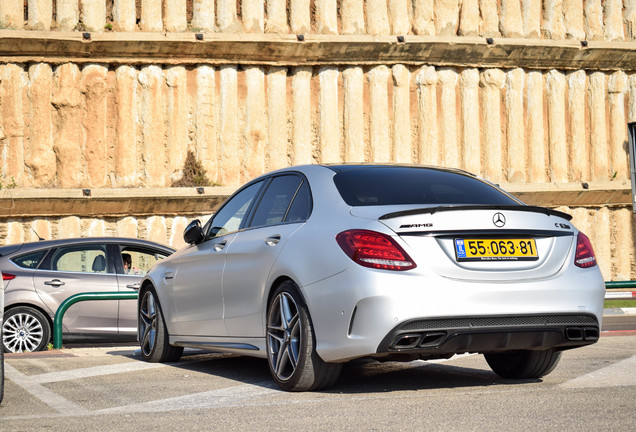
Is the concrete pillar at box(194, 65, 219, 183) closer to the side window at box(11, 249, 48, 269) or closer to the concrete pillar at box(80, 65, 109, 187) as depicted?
the concrete pillar at box(80, 65, 109, 187)

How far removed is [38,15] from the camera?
1842 cm

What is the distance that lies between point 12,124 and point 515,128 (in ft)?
34.4

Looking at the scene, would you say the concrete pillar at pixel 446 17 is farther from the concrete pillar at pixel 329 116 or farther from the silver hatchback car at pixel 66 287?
the silver hatchback car at pixel 66 287

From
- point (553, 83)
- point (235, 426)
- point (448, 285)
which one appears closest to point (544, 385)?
point (448, 285)

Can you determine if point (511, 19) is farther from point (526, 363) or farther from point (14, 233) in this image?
point (526, 363)

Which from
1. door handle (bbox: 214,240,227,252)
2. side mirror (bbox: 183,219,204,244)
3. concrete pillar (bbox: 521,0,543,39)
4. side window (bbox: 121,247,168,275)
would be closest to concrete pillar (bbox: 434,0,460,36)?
concrete pillar (bbox: 521,0,543,39)

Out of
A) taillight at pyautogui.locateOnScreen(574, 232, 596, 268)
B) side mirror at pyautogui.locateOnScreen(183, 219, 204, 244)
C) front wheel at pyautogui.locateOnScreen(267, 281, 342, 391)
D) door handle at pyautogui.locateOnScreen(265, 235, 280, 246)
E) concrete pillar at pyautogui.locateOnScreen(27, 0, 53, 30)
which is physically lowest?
front wheel at pyautogui.locateOnScreen(267, 281, 342, 391)

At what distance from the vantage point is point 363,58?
19719mm

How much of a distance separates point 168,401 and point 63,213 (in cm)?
1321

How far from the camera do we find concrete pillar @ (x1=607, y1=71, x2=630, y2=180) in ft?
70.8

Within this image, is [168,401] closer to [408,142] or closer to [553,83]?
[408,142]

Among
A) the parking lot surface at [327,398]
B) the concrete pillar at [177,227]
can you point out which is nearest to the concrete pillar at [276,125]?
the concrete pillar at [177,227]

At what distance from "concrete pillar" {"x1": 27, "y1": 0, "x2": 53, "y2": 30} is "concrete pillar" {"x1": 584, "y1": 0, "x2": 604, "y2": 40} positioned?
466 inches

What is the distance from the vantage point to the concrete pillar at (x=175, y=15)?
19.0 metres
